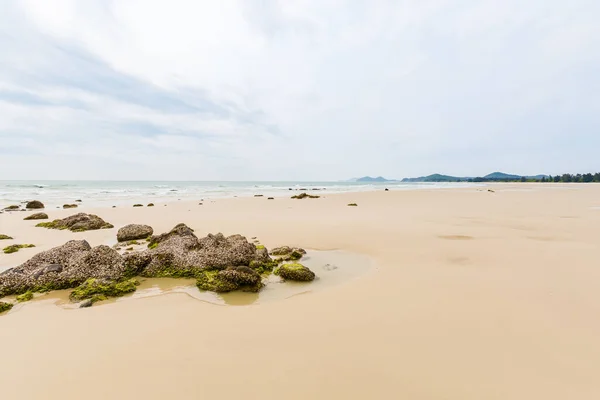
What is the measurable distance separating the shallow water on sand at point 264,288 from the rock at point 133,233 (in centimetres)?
457

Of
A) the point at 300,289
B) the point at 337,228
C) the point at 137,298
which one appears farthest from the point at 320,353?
the point at 337,228

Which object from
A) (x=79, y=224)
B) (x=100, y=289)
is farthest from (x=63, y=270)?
(x=79, y=224)

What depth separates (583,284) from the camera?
503cm

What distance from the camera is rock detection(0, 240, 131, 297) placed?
5.15m

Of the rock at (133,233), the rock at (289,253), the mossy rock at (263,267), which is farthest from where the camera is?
the rock at (133,233)

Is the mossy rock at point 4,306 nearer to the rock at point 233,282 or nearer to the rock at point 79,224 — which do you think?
the rock at point 233,282

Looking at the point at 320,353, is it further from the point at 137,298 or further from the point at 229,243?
the point at 229,243

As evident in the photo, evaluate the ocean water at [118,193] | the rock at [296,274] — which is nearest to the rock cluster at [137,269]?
the rock at [296,274]

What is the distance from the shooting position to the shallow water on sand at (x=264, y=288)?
484 cm

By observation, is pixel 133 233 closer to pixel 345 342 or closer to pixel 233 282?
pixel 233 282

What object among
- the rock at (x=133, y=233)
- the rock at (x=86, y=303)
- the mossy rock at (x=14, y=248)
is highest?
the rock at (x=133, y=233)

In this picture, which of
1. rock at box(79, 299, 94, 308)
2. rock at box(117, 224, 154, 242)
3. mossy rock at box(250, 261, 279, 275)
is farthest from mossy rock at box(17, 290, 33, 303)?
rock at box(117, 224, 154, 242)

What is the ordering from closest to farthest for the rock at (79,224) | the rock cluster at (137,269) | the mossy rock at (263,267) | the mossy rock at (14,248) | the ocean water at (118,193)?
1. the rock cluster at (137,269)
2. the mossy rock at (263,267)
3. the mossy rock at (14,248)
4. the rock at (79,224)
5. the ocean water at (118,193)

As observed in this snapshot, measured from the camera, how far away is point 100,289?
500 centimetres
